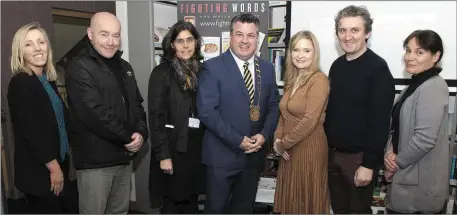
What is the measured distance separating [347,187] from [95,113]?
1584mm

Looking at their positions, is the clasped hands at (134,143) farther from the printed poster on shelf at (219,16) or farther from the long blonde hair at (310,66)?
the printed poster on shelf at (219,16)

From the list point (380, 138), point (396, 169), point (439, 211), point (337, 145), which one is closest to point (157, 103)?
point (337, 145)

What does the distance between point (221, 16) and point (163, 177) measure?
1543mm

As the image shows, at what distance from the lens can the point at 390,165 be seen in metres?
2.05

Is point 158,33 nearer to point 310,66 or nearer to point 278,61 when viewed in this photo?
point 278,61

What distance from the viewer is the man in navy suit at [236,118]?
2.12m

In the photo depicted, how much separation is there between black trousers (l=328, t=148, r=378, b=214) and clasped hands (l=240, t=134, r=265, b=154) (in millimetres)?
453

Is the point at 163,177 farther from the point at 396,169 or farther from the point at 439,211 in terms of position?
the point at 439,211

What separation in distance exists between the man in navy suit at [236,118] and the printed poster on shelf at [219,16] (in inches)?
31.8

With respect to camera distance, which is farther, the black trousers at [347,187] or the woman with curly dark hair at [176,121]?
the woman with curly dark hair at [176,121]

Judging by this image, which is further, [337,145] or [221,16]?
[221,16]

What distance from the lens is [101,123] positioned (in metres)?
1.98

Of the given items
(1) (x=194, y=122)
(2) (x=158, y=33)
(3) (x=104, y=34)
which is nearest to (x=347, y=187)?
(1) (x=194, y=122)

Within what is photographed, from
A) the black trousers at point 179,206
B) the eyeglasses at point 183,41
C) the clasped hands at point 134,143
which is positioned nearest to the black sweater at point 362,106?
the eyeglasses at point 183,41
